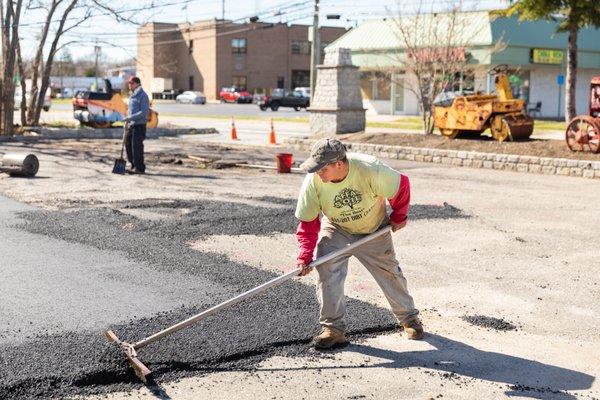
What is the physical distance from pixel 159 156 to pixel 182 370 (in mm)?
14914

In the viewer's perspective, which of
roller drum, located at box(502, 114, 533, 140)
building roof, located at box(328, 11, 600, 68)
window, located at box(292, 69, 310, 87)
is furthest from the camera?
window, located at box(292, 69, 310, 87)

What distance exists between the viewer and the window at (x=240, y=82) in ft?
278

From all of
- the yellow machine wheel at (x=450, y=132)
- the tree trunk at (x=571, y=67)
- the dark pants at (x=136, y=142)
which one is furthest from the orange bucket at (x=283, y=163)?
the tree trunk at (x=571, y=67)

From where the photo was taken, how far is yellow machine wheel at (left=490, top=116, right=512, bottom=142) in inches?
771

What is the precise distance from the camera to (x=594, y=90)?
17.2 m

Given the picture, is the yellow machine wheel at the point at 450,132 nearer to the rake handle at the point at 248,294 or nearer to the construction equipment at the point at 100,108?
the construction equipment at the point at 100,108

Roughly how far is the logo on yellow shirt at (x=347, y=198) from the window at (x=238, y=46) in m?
80.2

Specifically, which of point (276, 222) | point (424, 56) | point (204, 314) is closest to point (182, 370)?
point (204, 314)

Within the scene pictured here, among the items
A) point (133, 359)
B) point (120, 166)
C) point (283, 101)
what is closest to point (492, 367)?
point (133, 359)

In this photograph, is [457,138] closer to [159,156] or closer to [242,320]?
[159,156]

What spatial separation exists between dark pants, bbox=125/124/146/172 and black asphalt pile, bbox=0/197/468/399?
5.97 meters

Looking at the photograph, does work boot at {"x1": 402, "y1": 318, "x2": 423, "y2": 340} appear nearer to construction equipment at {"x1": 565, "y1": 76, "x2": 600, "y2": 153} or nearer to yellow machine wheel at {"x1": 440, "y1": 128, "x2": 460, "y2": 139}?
construction equipment at {"x1": 565, "y1": 76, "x2": 600, "y2": 153}

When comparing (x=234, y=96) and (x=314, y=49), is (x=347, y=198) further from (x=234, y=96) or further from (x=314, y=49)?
(x=234, y=96)

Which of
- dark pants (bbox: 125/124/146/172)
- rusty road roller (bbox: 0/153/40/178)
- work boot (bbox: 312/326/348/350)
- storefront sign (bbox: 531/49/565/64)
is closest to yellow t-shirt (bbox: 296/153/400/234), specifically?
work boot (bbox: 312/326/348/350)
